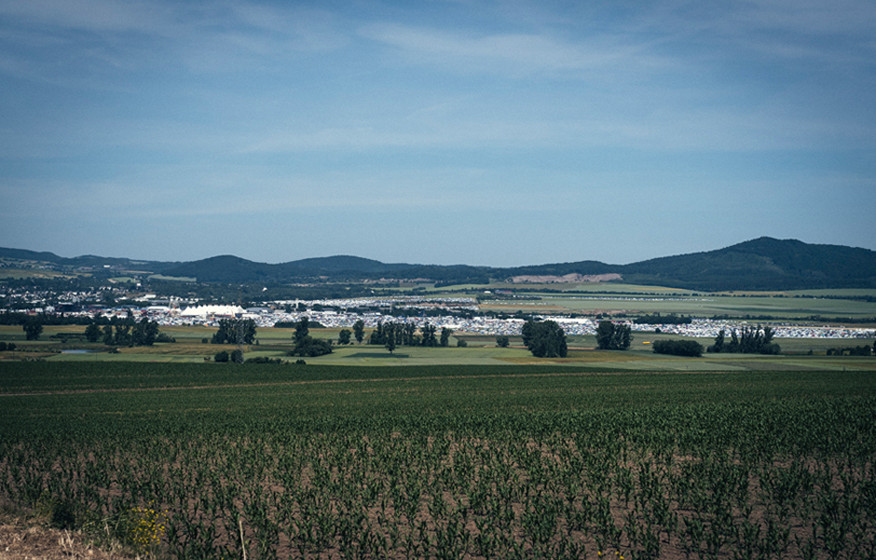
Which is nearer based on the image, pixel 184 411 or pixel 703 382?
pixel 184 411

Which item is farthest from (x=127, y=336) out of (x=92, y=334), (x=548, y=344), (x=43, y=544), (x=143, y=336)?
(x=43, y=544)

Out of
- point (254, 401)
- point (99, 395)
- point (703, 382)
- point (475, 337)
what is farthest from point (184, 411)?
point (475, 337)

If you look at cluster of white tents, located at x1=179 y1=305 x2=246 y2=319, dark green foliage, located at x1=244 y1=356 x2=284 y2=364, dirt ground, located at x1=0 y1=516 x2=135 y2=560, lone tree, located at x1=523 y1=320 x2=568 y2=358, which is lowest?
dark green foliage, located at x1=244 y1=356 x2=284 y2=364

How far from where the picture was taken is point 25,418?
33.2 meters

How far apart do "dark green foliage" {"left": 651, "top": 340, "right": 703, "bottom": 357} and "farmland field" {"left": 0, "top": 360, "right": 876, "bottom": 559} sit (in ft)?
141

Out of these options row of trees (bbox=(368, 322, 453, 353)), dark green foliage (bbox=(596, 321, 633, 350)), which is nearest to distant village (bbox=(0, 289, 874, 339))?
row of trees (bbox=(368, 322, 453, 353))

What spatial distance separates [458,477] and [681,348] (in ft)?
230

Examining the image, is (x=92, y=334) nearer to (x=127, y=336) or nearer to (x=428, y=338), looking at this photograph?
(x=127, y=336)

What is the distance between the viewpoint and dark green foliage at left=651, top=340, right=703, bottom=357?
8069cm

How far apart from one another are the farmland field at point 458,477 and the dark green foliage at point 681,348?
43031mm

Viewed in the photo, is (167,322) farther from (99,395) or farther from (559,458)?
(559,458)

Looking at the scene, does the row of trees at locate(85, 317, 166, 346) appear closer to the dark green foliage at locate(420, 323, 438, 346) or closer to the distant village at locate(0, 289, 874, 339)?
the distant village at locate(0, 289, 874, 339)

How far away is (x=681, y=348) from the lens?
81.4 meters

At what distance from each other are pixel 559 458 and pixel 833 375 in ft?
148
